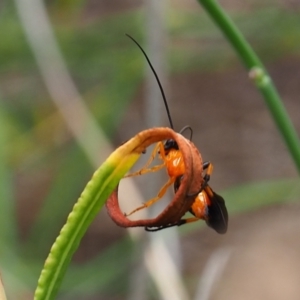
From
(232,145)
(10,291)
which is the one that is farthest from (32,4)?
(232,145)

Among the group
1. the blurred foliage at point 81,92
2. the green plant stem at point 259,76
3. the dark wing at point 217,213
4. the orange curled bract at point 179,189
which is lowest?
the blurred foliage at point 81,92

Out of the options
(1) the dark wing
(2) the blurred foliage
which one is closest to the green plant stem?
(1) the dark wing

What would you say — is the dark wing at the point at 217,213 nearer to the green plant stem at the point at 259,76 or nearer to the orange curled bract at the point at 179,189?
the green plant stem at the point at 259,76

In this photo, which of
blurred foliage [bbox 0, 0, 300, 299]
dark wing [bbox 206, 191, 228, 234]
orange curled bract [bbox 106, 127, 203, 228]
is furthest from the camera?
blurred foliage [bbox 0, 0, 300, 299]

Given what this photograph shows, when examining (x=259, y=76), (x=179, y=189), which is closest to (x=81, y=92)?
(x=259, y=76)

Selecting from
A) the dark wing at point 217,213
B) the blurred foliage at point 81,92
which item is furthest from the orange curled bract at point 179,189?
the blurred foliage at point 81,92

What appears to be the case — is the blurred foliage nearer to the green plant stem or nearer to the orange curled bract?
the green plant stem

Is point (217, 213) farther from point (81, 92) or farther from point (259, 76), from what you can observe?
point (81, 92)
